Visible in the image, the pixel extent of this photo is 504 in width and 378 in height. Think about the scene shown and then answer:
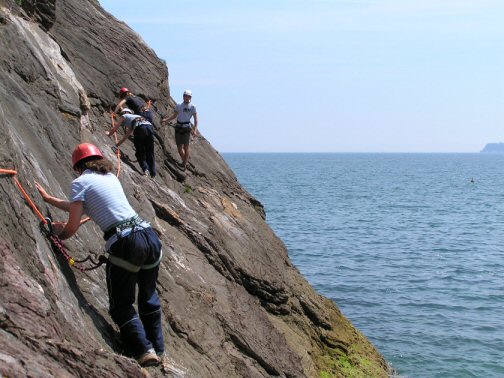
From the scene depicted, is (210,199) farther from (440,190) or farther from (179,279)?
(440,190)

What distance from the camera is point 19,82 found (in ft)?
32.2

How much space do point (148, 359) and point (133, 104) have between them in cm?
867

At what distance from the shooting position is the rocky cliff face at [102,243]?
6152 millimetres

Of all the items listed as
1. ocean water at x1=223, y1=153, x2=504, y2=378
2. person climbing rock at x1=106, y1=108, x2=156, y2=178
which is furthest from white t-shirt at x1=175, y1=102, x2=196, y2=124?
ocean water at x1=223, y1=153, x2=504, y2=378

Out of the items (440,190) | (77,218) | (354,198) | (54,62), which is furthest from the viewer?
(440,190)

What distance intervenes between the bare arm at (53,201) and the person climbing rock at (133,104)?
674 centimetres

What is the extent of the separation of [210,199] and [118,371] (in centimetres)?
998

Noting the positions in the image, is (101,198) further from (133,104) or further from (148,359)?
(133,104)

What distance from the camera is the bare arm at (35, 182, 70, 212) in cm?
738

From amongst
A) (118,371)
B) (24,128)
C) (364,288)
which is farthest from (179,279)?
(364,288)

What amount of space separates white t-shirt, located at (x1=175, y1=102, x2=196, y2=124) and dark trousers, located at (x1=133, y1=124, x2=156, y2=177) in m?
2.64

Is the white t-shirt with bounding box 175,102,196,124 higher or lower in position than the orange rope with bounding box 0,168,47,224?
higher

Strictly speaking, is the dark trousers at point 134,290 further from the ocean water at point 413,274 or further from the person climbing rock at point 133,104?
the ocean water at point 413,274

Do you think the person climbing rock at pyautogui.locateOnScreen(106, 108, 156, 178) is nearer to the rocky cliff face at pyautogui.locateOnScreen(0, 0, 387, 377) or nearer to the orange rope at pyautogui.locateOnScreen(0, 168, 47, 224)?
the rocky cliff face at pyautogui.locateOnScreen(0, 0, 387, 377)
